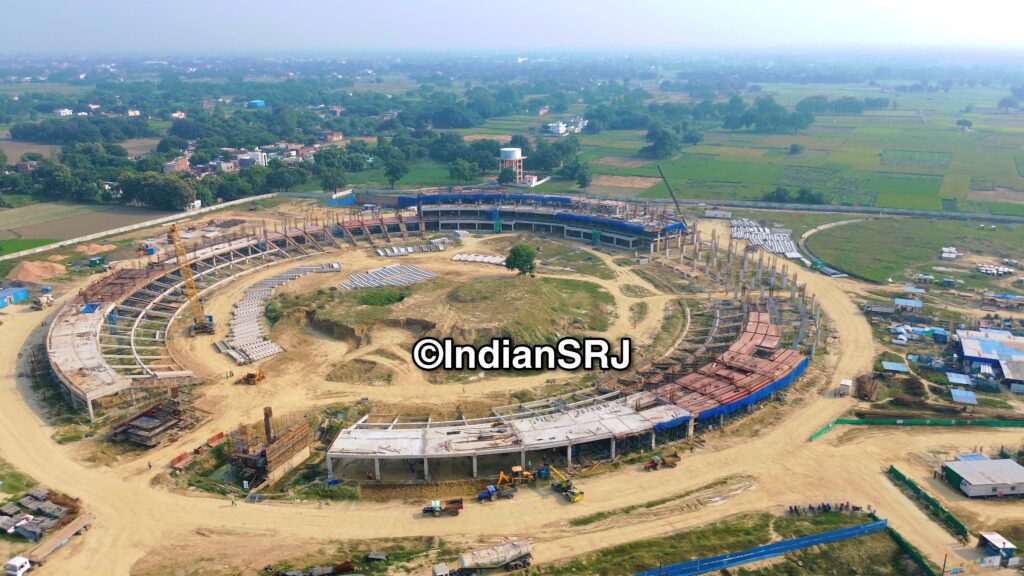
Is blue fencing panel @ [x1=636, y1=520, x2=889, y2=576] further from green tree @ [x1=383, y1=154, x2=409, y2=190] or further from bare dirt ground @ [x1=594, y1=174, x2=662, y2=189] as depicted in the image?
green tree @ [x1=383, y1=154, x2=409, y2=190]

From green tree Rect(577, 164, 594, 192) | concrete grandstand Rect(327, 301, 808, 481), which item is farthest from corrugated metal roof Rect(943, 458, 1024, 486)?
green tree Rect(577, 164, 594, 192)

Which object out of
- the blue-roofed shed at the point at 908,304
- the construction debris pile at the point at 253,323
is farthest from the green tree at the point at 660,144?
the construction debris pile at the point at 253,323

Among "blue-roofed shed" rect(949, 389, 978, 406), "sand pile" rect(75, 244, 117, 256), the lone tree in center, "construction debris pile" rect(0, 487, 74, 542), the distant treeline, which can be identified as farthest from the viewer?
the distant treeline

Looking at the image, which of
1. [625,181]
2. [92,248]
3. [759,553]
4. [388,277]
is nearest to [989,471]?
[759,553]

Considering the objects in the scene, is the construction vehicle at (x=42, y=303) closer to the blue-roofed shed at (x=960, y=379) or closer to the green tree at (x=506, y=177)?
the green tree at (x=506, y=177)

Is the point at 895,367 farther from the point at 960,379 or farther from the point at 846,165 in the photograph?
the point at 846,165

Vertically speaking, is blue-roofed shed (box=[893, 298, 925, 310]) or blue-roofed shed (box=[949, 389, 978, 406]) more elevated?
blue-roofed shed (box=[893, 298, 925, 310])
